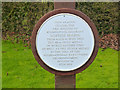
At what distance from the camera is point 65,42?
255cm

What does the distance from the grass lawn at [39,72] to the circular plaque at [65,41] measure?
124cm

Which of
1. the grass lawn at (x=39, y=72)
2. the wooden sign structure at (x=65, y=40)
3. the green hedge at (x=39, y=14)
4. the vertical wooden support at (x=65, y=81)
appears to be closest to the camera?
the wooden sign structure at (x=65, y=40)

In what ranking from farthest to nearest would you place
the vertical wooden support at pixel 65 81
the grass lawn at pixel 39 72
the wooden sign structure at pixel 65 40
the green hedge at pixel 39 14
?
the green hedge at pixel 39 14 < the grass lawn at pixel 39 72 < the vertical wooden support at pixel 65 81 < the wooden sign structure at pixel 65 40

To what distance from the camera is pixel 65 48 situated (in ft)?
8.39

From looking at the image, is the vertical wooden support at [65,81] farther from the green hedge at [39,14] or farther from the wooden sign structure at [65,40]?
the green hedge at [39,14]

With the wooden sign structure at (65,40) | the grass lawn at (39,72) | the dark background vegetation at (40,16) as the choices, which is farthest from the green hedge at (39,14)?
the wooden sign structure at (65,40)

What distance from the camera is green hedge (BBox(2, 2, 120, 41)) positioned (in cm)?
509

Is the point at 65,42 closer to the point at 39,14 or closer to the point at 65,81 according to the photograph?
the point at 65,81

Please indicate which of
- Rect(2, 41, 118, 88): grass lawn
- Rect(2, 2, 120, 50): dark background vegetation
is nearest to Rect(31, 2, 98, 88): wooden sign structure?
Rect(2, 41, 118, 88): grass lawn

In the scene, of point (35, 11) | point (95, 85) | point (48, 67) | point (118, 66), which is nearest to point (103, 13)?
point (118, 66)

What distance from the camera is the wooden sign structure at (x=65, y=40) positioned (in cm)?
254

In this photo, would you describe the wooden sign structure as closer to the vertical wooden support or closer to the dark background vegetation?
the vertical wooden support

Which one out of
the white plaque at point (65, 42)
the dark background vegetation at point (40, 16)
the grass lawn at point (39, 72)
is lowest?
the grass lawn at point (39, 72)

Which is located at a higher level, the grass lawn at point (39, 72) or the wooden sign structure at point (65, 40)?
the wooden sign structure at point (65, 40)
